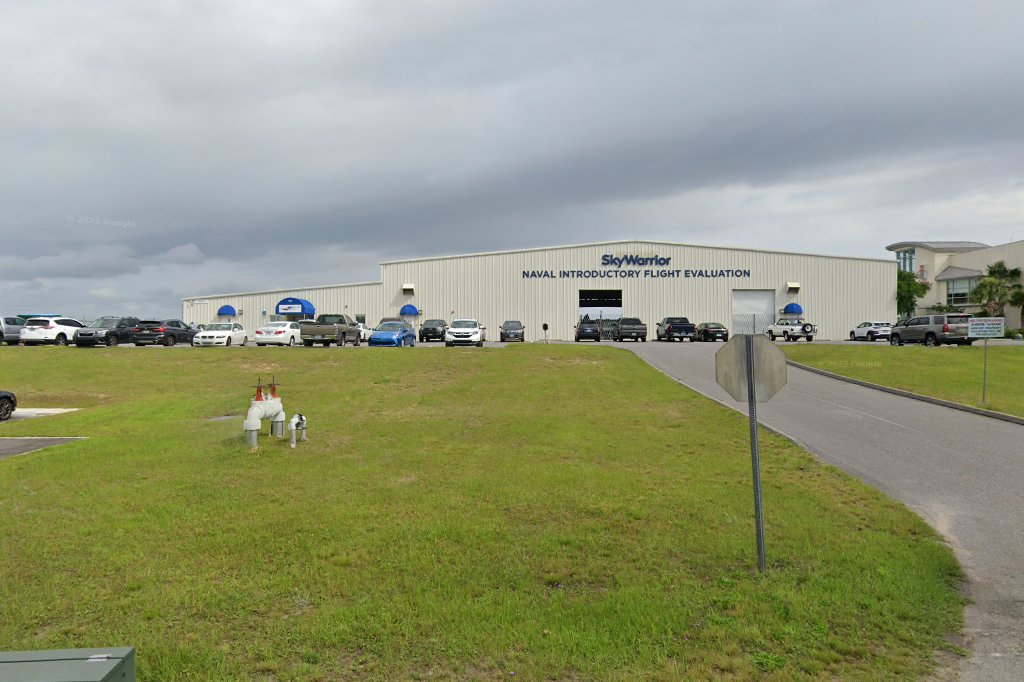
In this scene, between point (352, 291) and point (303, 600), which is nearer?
point (303, 600)

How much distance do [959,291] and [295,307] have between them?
81.2 meters

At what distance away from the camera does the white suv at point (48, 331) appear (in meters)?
34.5

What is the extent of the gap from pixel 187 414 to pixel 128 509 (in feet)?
29.7

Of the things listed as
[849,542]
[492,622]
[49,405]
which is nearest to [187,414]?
[49,405]

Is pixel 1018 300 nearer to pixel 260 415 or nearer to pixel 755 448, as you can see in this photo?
pixel 755 448

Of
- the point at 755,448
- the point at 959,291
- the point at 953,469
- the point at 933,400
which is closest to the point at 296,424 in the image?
the point at 755,448

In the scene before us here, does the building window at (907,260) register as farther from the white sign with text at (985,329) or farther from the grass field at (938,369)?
the white sign with text at (985,329)

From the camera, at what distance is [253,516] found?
6.80m

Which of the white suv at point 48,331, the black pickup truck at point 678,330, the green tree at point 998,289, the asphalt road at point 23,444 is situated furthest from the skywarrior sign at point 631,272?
the asphalt road at point 23,444

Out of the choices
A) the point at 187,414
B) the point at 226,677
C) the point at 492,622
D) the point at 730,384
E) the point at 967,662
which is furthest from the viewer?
the point at 187,414

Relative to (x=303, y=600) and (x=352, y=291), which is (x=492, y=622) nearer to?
(x=303, y=600)

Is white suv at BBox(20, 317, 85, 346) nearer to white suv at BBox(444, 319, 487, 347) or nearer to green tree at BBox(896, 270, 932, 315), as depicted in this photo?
white suv at BBox(444, 319, 487, 347)

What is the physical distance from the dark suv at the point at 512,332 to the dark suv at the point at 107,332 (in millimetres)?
23938

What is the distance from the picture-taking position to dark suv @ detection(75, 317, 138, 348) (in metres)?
33.2
